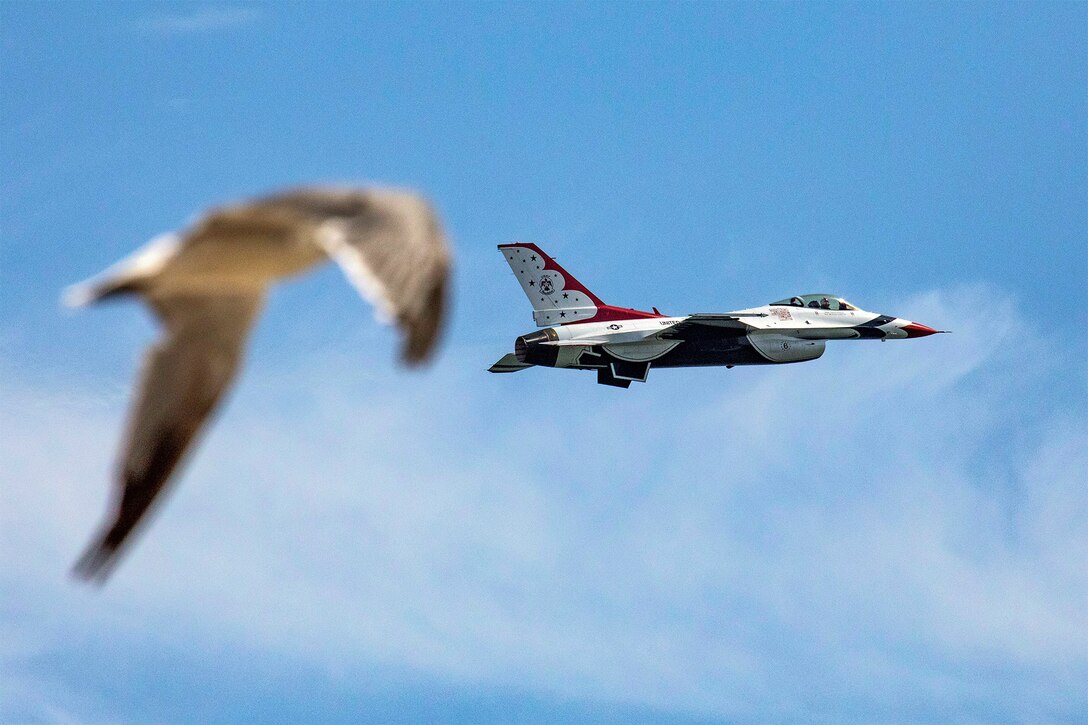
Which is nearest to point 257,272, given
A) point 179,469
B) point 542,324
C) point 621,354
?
point 179,469

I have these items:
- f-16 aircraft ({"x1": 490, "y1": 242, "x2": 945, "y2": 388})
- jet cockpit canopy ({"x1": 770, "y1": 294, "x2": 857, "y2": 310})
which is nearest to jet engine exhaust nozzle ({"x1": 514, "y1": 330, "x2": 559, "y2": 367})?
f-16 aircraft ({"x1": 490, "y1": 242, "x2": 945, "y2": 388})

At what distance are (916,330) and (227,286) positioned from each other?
45995mm

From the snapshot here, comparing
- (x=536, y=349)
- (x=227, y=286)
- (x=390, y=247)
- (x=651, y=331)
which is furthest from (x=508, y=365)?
(x=390, y=247)

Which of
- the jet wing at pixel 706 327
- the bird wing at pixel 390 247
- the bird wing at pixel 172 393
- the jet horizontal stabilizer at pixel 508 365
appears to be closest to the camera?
the bird wing at pixel 390 247

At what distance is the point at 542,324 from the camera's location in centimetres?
5153

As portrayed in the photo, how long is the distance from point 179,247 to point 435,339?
2.71 metres

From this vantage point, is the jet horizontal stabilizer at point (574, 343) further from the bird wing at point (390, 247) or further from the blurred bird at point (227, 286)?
the bird wing at point (390, 247)

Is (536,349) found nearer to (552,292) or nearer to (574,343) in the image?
(574,343)

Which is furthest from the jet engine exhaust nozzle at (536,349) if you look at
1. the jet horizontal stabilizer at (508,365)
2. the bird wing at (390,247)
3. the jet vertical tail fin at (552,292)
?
the bird wing at (390,247)

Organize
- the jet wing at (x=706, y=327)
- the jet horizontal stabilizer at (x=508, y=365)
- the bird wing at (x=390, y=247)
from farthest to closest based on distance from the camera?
the jet horizontal stabilizer at (x=508, y=365)
the jet wing at (x=706, y=327)
the bird wing at (x=390, y=247)

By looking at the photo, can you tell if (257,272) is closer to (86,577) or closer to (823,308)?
(86,577)

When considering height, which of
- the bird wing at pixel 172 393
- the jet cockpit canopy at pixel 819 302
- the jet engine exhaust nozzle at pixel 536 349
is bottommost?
the bird wing at pixel 172 393

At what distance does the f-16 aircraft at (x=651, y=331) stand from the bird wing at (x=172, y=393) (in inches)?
1400

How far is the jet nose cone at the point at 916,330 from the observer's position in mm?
54281
